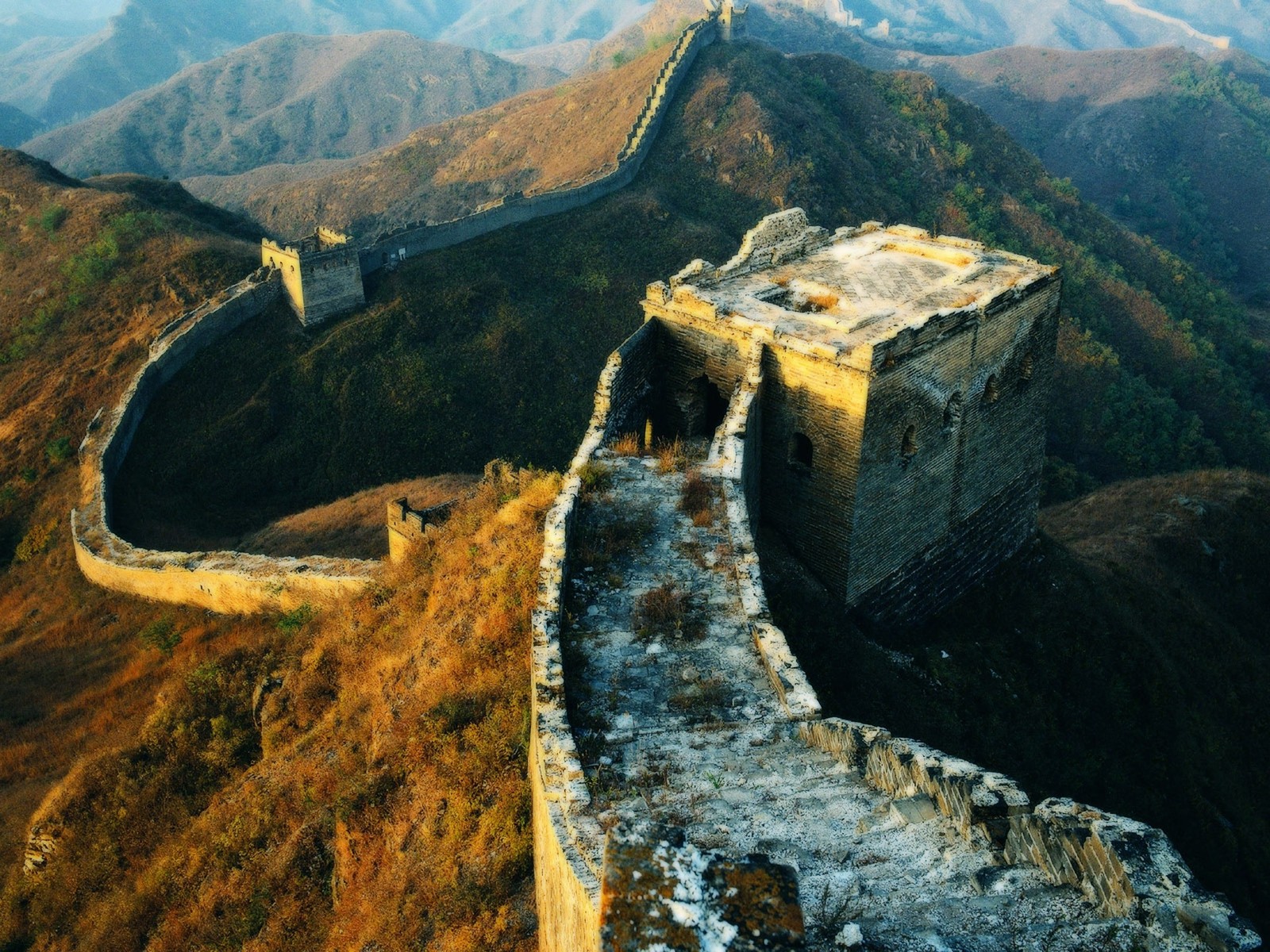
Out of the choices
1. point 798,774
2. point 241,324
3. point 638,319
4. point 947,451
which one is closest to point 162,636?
point 947,451

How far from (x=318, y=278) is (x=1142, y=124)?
94882 millimetres

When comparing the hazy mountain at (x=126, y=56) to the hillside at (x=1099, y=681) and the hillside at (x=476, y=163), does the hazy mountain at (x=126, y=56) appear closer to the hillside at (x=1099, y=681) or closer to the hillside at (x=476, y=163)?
the hillside at (x=476, y=163)

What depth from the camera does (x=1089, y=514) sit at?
25.7 metres

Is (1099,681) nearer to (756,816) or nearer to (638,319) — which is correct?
(756,816)

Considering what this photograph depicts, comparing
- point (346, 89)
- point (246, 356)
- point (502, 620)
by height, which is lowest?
point (346, 89)

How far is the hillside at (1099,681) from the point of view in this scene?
12125mm

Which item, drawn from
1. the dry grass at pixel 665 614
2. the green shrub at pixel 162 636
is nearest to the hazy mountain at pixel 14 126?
the green shrub at pixel 162 636

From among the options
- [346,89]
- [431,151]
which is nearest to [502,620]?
Result: [431,151]

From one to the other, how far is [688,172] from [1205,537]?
30.5 meters

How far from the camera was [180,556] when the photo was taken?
1911 centimetres

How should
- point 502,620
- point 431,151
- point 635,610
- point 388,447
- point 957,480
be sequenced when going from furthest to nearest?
point 431,151
point 388,447
point 957,480
point 502,620
point 635,610

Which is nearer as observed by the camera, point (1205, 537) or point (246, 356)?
point (1205, 537)

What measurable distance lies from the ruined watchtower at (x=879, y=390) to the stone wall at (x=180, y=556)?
261 inches

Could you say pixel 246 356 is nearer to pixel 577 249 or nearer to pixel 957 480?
pixel 577 249
